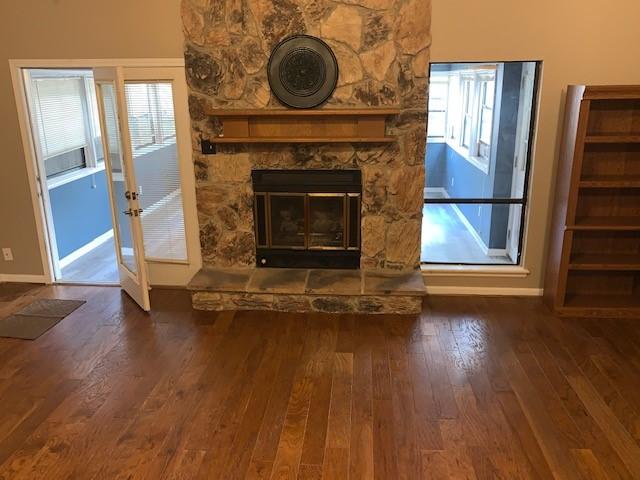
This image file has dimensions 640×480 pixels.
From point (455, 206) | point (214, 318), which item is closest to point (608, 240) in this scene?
point (455, 206)

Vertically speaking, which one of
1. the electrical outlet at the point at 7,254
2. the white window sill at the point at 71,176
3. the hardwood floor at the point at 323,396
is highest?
the white window sill at the point at 71,176

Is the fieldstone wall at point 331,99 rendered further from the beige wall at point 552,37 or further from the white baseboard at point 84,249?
the white baseboard at point 84,249

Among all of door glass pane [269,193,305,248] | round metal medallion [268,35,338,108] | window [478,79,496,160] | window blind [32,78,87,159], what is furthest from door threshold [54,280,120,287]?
window [478,79,496,160]

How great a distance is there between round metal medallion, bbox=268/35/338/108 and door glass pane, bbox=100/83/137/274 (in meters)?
1.24

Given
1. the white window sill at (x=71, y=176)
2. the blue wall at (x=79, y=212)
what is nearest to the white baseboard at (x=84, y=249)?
the blue wall at (x=79, y=212)

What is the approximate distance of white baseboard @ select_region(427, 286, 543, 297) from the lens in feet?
15.1

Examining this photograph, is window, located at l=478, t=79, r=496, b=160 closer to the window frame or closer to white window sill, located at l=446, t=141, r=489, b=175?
white window sill, located at l=446, t=141, r=489, b=175

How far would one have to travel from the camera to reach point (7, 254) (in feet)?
16.4

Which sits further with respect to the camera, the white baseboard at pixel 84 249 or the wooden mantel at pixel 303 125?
the white baseboard at pixel 84 249

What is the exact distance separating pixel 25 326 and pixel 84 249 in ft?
6.79

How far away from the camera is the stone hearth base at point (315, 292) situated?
4.22m

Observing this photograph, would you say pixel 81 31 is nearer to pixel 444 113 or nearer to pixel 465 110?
pixel 444 113

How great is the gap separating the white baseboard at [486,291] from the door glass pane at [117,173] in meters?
2.58

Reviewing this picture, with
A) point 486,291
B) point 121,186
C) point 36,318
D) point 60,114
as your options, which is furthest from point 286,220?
point 60,114
